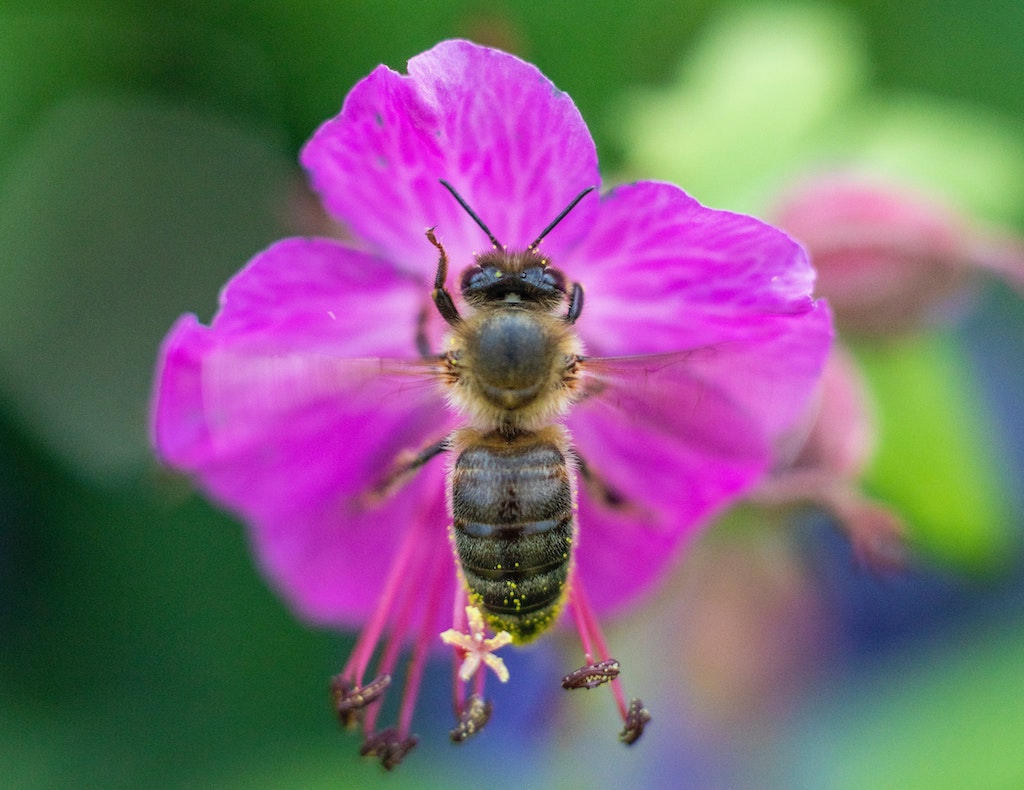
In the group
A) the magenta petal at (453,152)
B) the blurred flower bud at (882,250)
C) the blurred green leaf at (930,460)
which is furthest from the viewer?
the blurred green leaf at (930,460)

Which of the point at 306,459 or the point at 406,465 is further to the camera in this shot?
the point at 306,459

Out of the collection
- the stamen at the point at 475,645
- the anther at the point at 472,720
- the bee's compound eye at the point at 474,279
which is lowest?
the anther at the point at 472,720

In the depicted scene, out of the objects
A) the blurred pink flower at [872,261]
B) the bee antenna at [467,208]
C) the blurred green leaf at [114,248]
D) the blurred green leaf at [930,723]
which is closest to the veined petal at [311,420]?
the bee antenna at [467,208]

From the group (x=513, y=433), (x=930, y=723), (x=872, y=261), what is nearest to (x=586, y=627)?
(x=513, y=433)

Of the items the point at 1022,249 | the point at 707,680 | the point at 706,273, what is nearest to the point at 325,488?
the point at 706,273

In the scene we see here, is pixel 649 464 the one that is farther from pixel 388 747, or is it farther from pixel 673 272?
pixel 388 747

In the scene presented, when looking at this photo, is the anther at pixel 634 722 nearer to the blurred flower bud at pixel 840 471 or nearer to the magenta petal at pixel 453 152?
the blurred flower bud at pixel 840 471

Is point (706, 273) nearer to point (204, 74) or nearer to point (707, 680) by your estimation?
point (707, 680)

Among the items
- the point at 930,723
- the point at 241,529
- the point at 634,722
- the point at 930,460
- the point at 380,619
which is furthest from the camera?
the point at 241,529
